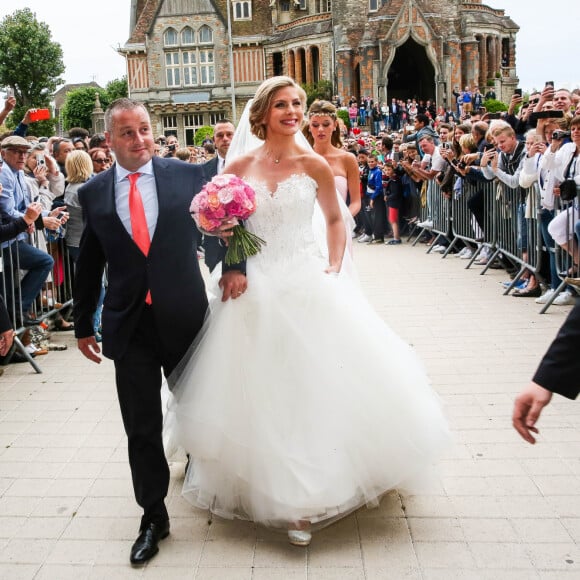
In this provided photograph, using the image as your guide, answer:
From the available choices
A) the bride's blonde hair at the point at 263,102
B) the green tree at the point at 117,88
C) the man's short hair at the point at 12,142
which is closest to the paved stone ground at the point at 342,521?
the bride's blonde hair at the point at 263,102

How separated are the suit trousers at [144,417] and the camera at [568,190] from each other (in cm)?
593

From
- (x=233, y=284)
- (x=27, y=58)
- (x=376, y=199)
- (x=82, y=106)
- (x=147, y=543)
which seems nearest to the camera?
(x=147, y=543)

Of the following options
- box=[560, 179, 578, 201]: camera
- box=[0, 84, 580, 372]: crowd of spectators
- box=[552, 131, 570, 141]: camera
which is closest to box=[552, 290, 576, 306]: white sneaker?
box=[0, 84, 580, 372]: crowd of spectators

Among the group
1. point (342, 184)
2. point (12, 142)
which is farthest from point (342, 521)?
point (12, 142)

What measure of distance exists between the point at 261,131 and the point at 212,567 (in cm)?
247

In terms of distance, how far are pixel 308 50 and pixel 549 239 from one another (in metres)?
54.9

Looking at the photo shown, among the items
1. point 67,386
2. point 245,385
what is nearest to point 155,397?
point 245,385

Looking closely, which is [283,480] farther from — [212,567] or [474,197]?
[474,197]

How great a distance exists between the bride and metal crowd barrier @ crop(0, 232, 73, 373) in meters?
4.20

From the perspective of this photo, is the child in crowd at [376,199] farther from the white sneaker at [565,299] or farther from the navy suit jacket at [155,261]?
the navy suit jacket at [155,261]

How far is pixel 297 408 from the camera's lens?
3.92 metres

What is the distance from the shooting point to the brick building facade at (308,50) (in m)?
56.4

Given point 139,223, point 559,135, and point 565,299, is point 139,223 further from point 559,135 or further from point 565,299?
point 565,299

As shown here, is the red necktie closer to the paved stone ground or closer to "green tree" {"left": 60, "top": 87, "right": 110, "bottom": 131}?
the paved stone ground
